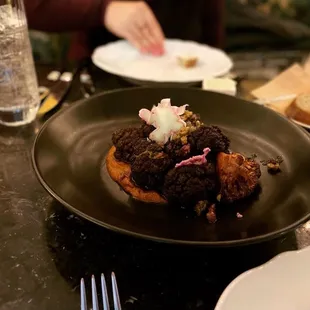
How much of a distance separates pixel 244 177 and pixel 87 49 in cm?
108

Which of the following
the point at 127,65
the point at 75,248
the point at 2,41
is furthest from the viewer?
the point at 127,65

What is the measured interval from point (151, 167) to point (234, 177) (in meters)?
0.12

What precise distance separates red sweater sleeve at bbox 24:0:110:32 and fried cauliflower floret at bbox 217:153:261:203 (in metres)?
0.91

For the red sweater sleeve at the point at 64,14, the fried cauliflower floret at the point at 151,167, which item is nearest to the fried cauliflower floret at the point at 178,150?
the fried cauliflower floret at the point at 151,167

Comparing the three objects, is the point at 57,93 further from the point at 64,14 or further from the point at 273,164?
the point at 273,164

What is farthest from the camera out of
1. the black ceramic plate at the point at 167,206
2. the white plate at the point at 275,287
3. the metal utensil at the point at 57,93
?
the metal utensil at the point at 57,93

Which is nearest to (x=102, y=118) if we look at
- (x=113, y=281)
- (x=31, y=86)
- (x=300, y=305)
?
(x=31, y=86)

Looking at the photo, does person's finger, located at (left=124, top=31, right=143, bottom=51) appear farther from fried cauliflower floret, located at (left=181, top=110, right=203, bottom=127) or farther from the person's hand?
fried cauliflower floret, located at (left=181, top=110, right=203, bottom=127)

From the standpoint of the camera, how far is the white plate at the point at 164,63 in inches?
48.8

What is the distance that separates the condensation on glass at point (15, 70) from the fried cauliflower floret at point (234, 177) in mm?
465

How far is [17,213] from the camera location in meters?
0.77

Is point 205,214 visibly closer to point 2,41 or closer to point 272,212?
point 272,212

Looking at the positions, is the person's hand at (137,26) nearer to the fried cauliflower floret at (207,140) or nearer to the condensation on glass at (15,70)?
the condensation on glass at (15,70)

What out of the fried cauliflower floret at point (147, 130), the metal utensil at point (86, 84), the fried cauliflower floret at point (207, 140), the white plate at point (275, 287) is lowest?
the metal utensil at point (86, 84)
